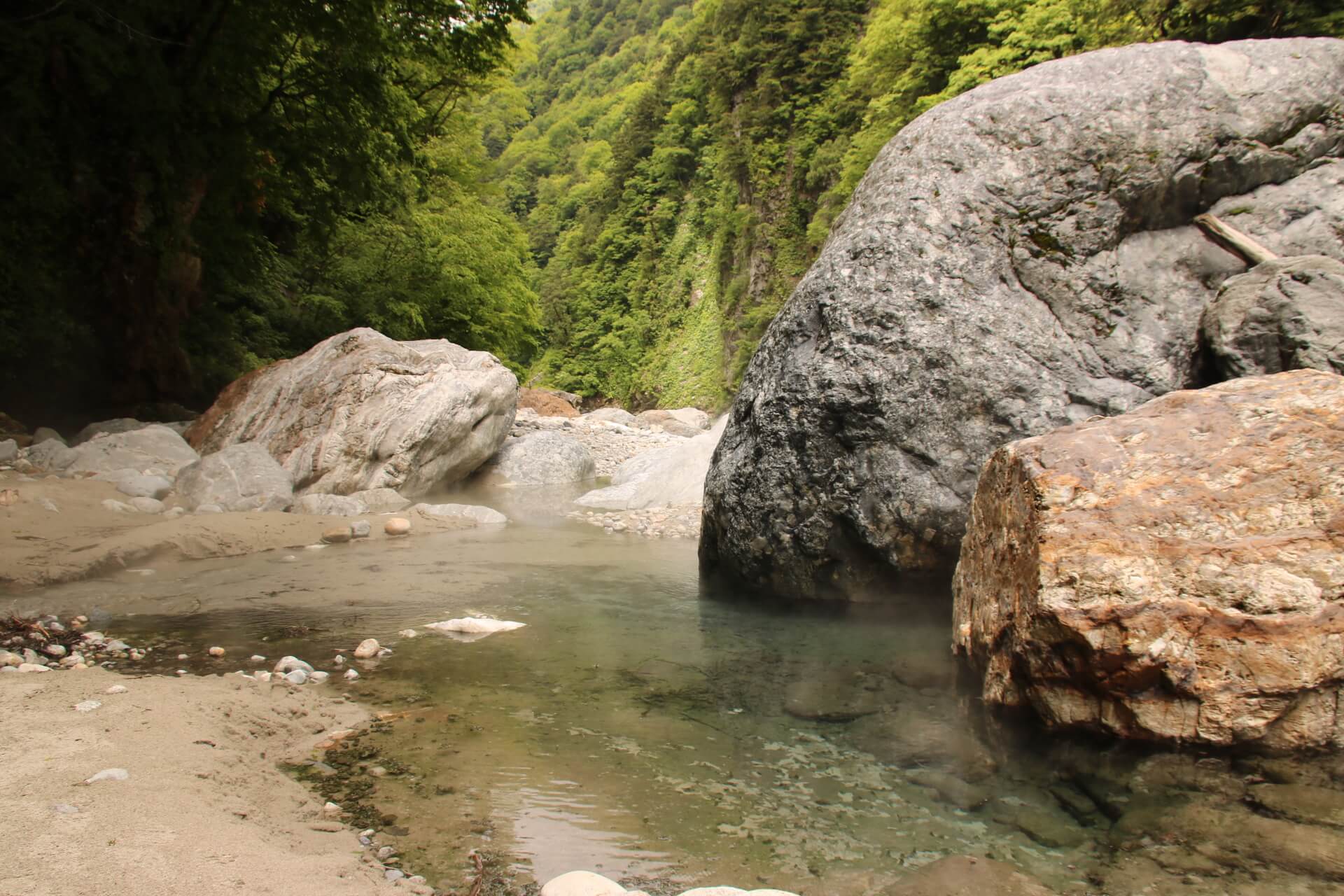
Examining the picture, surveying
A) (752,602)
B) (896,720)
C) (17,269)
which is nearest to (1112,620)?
(896,720)

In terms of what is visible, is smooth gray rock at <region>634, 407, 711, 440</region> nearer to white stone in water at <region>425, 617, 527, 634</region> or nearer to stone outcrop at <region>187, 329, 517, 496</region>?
stone outcrop at <region>187, 329, 517, 496</region>

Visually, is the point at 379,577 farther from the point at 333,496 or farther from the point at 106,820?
the point at 106,820

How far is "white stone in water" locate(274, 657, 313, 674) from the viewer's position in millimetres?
3979

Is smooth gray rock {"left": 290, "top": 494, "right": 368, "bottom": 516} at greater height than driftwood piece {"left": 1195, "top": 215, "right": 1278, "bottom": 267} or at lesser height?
lesser

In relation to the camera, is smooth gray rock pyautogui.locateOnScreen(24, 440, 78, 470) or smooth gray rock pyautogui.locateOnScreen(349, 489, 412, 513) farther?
smooth gray rock pyautogui.locateOnScreen(349, 489, 412, 513)

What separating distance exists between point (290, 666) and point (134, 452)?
21.7 ft

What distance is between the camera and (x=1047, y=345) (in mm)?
5156

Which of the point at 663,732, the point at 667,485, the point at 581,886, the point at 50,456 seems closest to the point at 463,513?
the point at 667,485

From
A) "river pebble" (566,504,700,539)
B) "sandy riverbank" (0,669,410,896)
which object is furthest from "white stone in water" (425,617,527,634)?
"river pebble" (566,504,700,539)

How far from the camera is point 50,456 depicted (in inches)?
343

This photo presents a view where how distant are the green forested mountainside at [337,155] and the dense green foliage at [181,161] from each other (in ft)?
0.10

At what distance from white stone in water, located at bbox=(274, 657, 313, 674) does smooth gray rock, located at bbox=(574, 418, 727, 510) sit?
21.2ft

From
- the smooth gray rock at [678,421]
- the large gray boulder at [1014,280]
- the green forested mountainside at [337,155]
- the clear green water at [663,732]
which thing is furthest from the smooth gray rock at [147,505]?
the smooth gray rock at [678,421]

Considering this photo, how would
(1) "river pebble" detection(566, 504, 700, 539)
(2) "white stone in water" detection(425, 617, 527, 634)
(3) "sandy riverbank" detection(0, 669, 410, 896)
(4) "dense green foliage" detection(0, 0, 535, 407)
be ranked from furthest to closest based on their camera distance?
(4) "dense green foliage" detection(0, 0, 535, 407) < (1) "river pebble" detection(566, 504, 700, 539) < (2) "white stone in water" detection(425, 617, 527, 634) < (3) "sandy riverbank" detection(0, 669, 410, 896)
